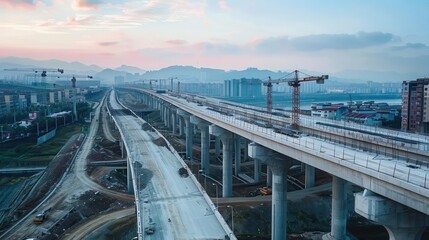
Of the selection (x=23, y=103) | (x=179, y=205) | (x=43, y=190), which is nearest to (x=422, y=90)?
(x=179, y=205)

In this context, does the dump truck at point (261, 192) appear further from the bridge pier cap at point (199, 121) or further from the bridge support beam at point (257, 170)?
the bridge pier cap at point (199, 121)

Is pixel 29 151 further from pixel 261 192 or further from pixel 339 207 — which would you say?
pixel 339 207

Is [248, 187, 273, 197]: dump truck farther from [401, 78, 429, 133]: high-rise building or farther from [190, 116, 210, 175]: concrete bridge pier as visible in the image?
[401, 78, 429, 133]: high-rise building

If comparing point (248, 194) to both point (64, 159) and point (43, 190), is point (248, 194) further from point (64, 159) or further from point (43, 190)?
point (64, 159)

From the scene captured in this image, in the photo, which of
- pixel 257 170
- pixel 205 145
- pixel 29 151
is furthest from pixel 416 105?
pixel 29 151

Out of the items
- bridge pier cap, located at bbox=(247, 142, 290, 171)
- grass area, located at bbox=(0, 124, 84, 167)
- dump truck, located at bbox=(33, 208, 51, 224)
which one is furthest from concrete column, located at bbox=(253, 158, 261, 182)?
grass area, located at bbox=(0, 124, 84, 167)

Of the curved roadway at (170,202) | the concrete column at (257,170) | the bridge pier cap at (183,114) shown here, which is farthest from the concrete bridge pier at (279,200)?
the bridge pier cap at (183,114)
